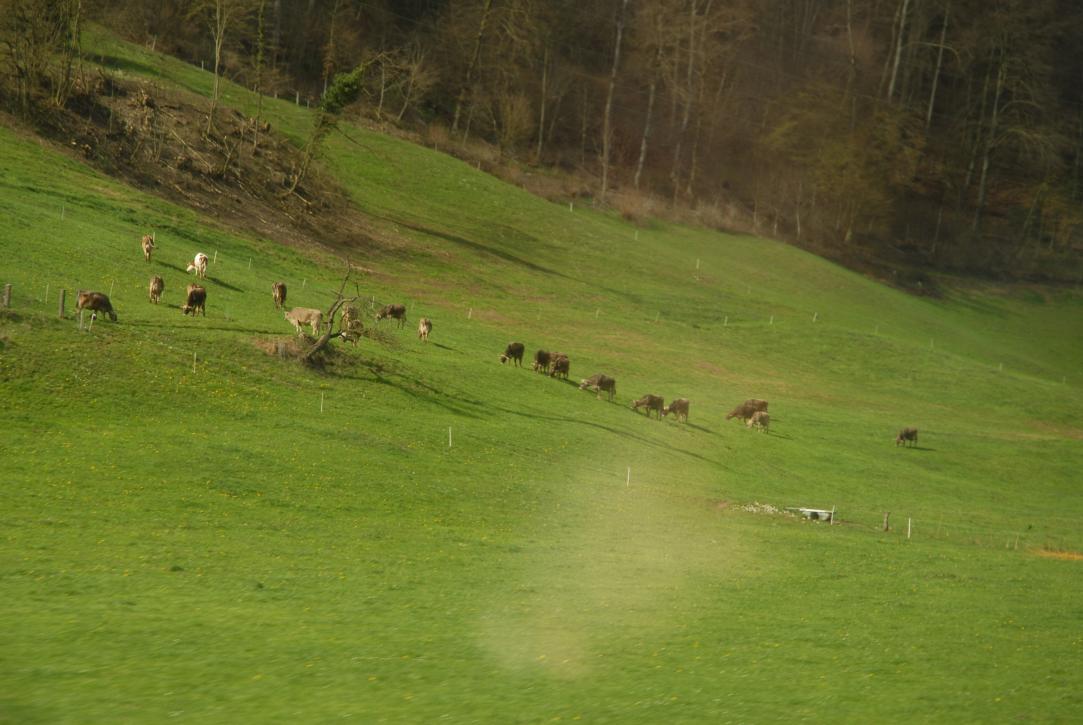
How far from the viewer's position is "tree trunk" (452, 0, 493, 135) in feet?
350

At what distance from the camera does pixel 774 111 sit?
136 meters

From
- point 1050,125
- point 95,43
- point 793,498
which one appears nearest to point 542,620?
point 793,498

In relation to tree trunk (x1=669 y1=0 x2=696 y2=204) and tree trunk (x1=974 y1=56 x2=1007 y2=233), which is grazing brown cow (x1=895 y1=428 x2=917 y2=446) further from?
tree trunk (x1=974 y1=56 x2=1007 y2=233)

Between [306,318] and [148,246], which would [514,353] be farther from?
[148,246]

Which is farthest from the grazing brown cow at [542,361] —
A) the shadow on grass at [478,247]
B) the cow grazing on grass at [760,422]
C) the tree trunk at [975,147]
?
the tree trunk at [975,147]

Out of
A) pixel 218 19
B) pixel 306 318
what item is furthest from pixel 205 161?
pixel 306 318

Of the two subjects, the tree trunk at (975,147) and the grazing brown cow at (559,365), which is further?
the tree trunk at (975,147)

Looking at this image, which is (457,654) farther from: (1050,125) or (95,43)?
(1050,125)

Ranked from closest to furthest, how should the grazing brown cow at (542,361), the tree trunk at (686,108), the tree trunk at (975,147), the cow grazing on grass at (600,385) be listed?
the cow grazing on grass at (600,385) → the grazing brown cow at (542,361) → the tree trunk at (686,108) → the tree trunk at (975,147)

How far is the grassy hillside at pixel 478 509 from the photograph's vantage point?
17.9m

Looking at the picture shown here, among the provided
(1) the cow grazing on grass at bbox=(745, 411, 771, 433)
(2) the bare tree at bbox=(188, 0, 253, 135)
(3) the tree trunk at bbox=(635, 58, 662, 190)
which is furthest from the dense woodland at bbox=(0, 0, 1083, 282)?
(1) the cow grazing on grass at bbox=(745, 411, 771, 433)

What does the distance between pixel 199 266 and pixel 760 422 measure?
2800 centimetres

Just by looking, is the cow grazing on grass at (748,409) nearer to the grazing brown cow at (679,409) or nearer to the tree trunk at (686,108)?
the grazing brown cow at (679,409)

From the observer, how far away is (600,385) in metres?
52.9
